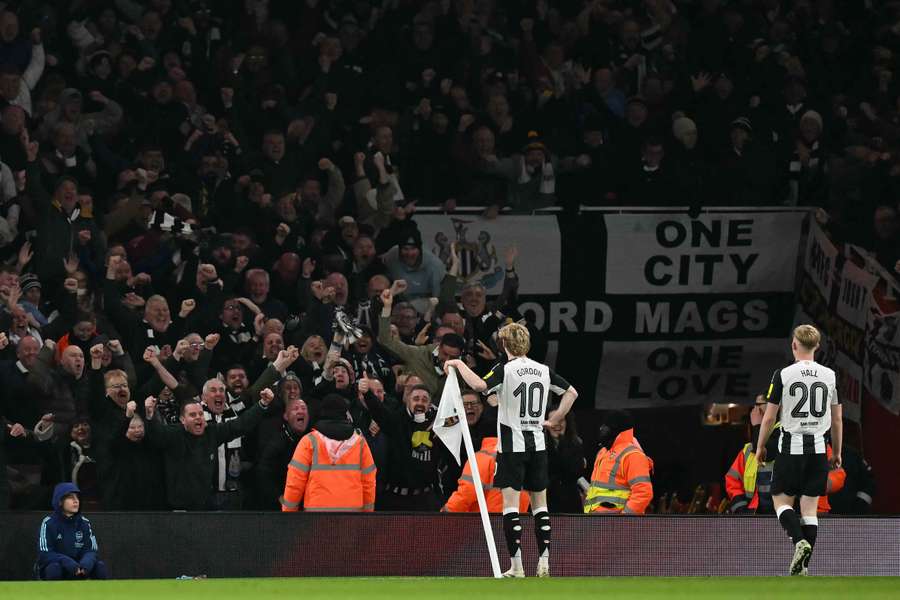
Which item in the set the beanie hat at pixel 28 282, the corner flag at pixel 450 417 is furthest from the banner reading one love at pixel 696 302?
the corner flag at pixel 450 417

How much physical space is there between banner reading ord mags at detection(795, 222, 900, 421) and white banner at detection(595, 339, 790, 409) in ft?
2.12

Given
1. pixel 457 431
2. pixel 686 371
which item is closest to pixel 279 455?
pixel 457 431

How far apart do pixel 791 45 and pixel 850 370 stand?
5251 mm

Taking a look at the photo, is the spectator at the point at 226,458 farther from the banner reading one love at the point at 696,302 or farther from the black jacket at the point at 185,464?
the banner reading one love at the point at 696,302

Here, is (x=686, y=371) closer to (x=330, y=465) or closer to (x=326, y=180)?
(x=326, y=180)

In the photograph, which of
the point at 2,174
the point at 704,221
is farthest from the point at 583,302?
the point at 2,174

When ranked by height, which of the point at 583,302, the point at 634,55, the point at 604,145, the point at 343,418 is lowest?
the point at 343,418

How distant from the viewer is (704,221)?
18516 millimetres

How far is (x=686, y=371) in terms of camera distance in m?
18.7

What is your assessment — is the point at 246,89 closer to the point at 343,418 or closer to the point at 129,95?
the point at 129,95

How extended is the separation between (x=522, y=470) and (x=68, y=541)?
10.3 feet

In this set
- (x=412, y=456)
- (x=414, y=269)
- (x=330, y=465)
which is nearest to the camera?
(x=330, y=465)

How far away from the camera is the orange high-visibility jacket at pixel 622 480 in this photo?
12836 millimetres

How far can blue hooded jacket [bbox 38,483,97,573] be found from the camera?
40.4 ft
